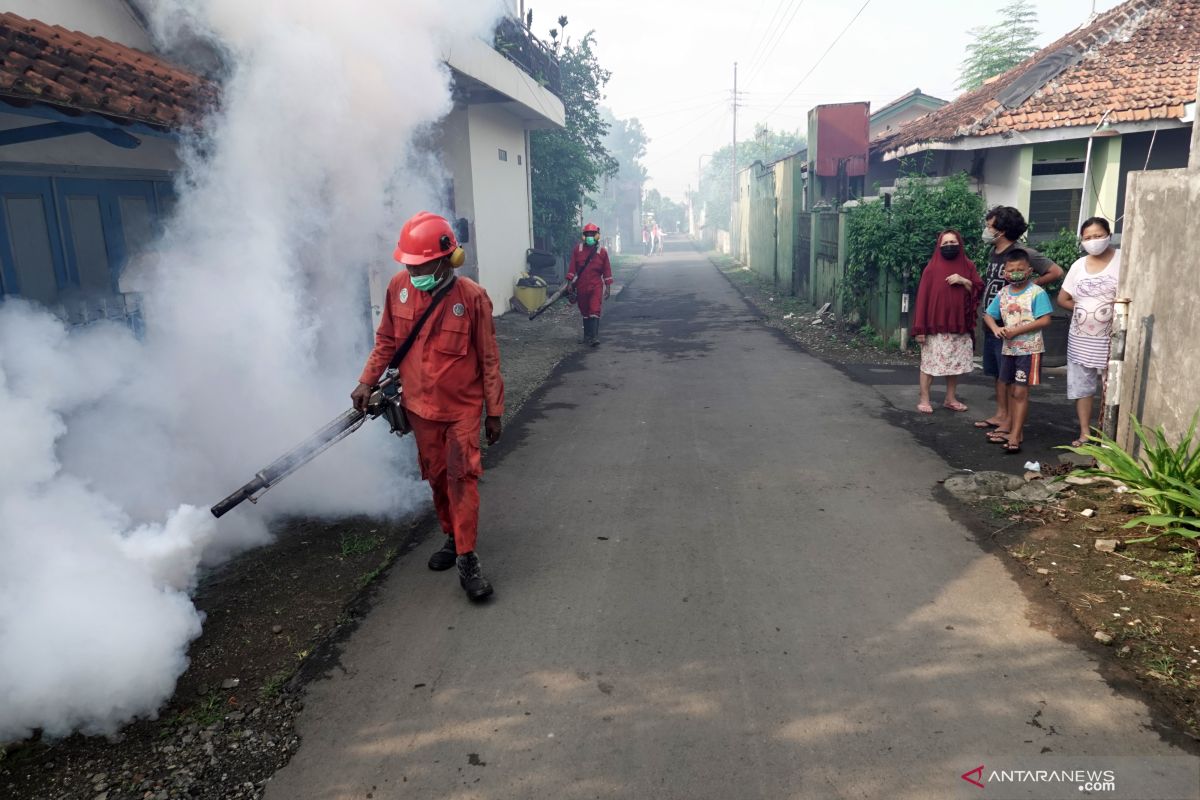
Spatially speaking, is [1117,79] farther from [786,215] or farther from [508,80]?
[508,80]

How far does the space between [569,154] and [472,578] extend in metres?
18.8

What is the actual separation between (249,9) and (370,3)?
40.7 inches

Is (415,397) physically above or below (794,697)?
above

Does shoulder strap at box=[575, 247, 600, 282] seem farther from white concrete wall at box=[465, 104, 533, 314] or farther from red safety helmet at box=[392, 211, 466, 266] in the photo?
red safety helmet at box=[392, 211, 466, 266]

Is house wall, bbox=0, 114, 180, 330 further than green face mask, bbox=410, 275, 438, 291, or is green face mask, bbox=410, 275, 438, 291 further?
house wall, bbox=0, 114, 180, 330

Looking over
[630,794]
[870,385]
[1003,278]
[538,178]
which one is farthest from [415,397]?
[538,178]

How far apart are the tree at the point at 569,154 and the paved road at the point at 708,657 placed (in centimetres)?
1601

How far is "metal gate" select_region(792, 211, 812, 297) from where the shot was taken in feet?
53.6

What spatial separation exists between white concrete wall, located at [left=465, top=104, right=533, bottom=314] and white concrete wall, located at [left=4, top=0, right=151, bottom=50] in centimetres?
665

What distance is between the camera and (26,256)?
5805 millimetres

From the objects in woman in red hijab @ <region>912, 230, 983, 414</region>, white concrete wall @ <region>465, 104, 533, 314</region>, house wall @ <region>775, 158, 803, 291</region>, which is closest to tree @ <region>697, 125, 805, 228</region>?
house wall @ <region>775, 158, 803, 291</region>

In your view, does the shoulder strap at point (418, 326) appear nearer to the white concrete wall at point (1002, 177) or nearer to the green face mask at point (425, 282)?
the green face mask at point (425, 282)

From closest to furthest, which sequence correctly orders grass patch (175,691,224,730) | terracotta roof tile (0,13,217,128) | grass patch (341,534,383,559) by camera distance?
grass patch (175,691,224,730) → grass patch (341,534,383,559) → terracotta roof tile (0,13,217,128)

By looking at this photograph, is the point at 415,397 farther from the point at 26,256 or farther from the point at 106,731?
the point at 26,256
